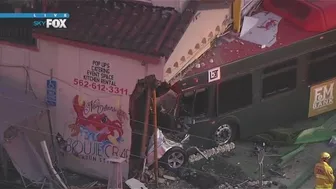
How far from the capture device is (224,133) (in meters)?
15.2

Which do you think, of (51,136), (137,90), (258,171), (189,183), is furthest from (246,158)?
(51,136)

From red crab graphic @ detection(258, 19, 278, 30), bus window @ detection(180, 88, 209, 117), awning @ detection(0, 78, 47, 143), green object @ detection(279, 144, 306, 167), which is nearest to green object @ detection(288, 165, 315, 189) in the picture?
green object @ detection(279, 144, 306, 167)

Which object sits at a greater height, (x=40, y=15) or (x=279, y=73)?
(x=40, y=15)

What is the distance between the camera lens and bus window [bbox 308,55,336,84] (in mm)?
16234

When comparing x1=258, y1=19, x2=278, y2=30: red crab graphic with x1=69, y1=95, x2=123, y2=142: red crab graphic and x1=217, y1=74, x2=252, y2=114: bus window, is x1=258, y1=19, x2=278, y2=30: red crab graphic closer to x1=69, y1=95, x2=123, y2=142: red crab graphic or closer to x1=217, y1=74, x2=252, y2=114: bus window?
x1=217, y1=74, x2=252, y2=114: bus window

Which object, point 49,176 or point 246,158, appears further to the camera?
point 246,158

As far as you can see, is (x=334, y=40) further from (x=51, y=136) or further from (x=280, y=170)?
(x=51, y=136)

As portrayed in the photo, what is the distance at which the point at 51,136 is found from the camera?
14.9m

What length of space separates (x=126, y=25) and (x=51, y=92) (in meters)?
2.28

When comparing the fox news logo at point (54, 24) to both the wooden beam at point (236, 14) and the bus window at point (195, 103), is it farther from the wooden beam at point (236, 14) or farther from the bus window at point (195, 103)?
the wooden beam at point (236, 14)

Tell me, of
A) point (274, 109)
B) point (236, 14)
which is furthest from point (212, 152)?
point (236, 14)

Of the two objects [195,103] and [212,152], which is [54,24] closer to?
[195,103]

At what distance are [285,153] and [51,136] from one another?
5092 mm

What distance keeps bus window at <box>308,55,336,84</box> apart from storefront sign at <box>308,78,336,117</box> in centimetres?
14
